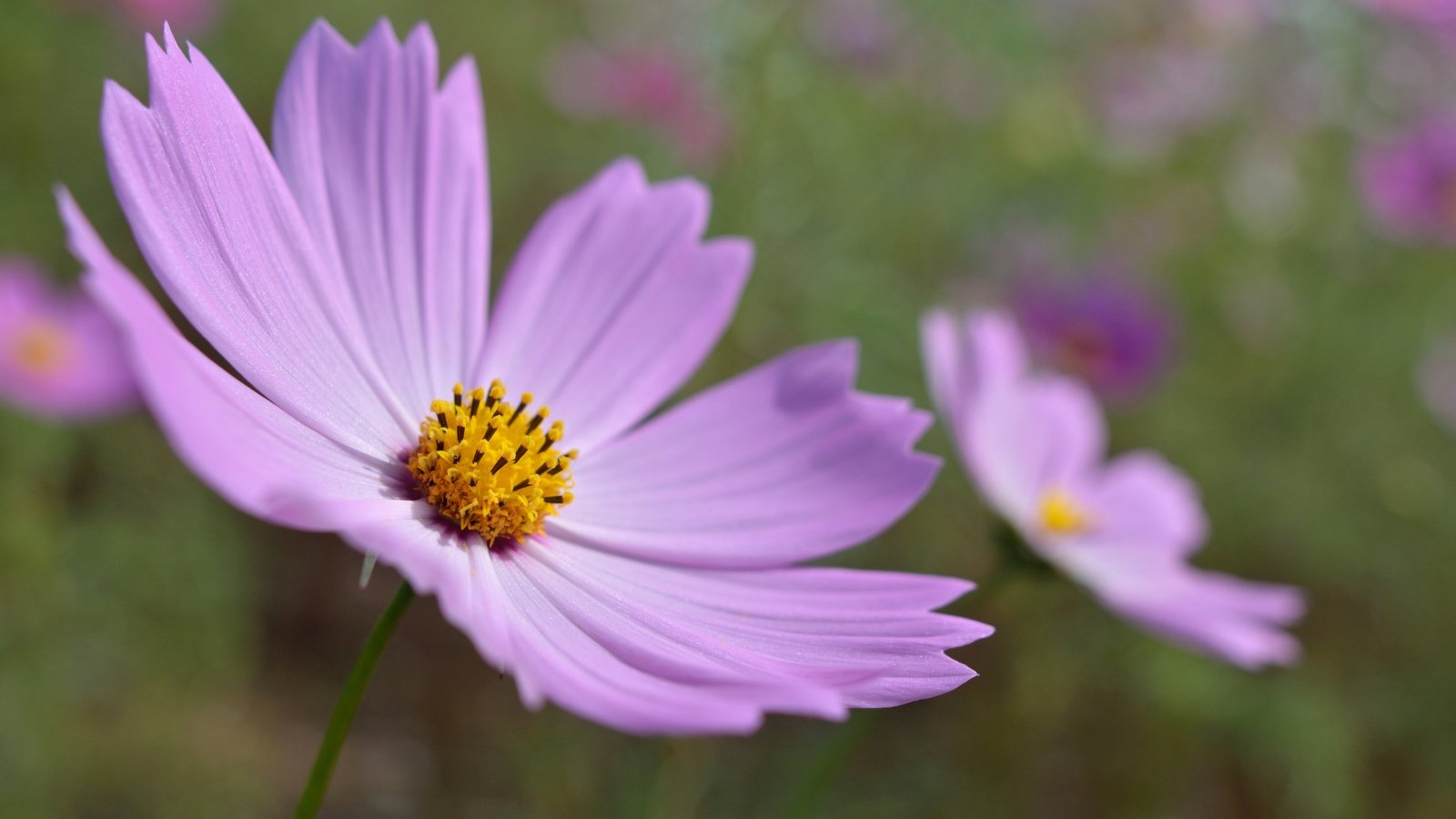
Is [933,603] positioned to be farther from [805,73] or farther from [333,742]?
[805,73]

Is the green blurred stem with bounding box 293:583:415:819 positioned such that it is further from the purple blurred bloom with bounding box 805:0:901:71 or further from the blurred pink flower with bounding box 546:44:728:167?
the purple blurred bloom with bounding box 805:0:901:71

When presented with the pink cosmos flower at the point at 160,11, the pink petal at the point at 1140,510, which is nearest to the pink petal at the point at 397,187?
the pink petal at the point at 1140,510

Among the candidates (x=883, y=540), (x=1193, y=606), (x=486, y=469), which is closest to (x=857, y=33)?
(x=883, y=540)

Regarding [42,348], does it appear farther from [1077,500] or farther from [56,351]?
[1077,500]

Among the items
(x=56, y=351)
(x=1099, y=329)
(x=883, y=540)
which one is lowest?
(x=56, y=351)

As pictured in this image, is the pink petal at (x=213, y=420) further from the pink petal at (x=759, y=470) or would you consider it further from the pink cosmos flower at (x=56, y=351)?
the pink cosmos flower at (x=56, y=351)

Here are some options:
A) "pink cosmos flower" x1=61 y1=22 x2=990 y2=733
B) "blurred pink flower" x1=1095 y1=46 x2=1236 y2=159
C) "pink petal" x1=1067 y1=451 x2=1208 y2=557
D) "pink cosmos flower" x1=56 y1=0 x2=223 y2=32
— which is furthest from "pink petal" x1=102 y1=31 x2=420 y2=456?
"blurred pink flower" x1=1095 y1=46 x2=1236 y2=159
